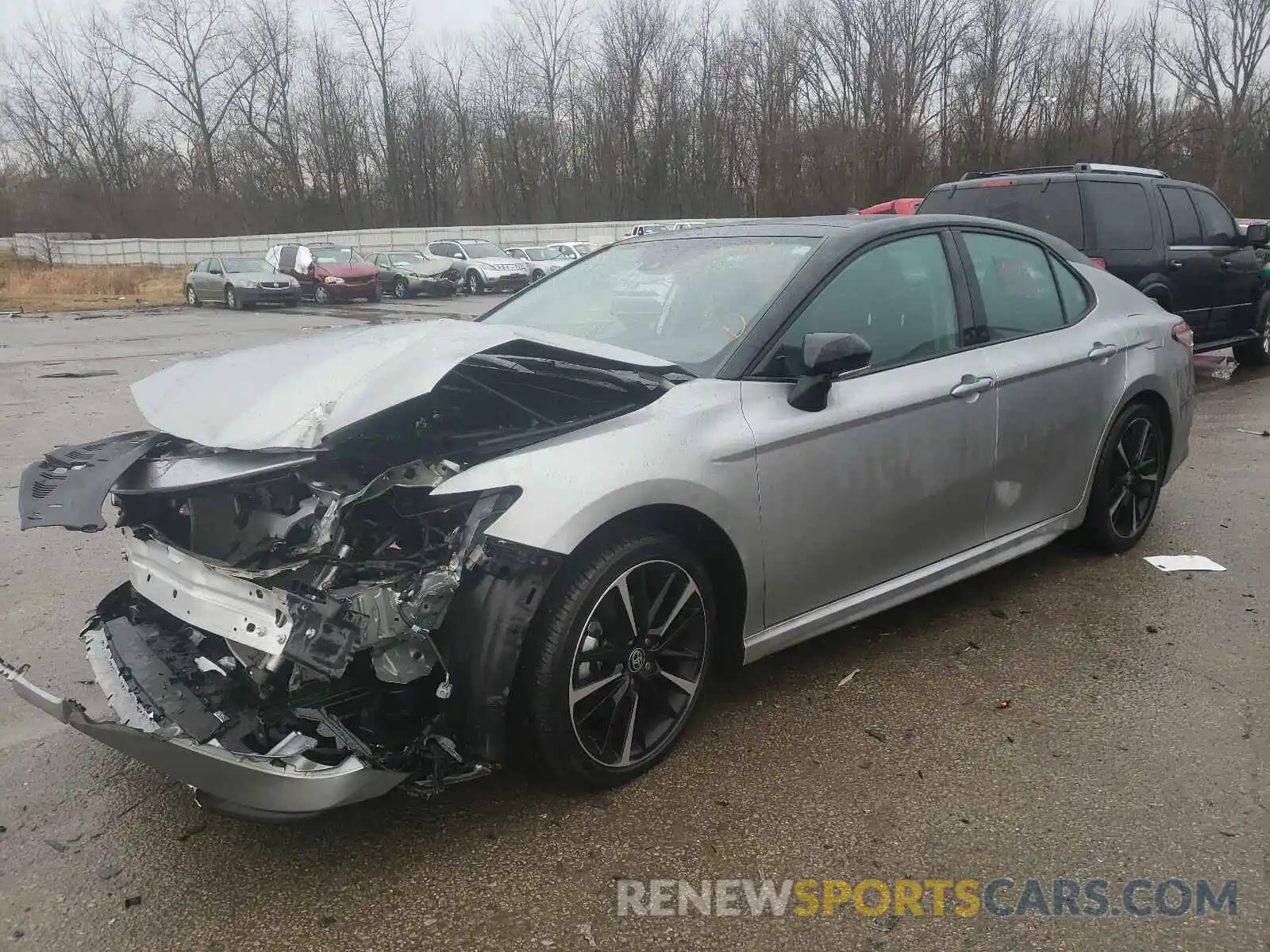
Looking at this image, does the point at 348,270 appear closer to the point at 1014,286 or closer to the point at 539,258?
the point at 539,258

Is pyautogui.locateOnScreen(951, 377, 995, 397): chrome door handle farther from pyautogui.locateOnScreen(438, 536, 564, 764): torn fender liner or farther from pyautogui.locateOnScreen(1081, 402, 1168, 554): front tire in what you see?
pyautogui.locateOnScreen(438, 536, 564, 764): torn fender liner

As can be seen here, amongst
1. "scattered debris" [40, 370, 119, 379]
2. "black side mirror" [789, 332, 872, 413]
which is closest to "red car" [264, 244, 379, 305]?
"scattered debris" [40, 370, 119, 379]

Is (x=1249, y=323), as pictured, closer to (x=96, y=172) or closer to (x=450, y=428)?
(x=450, y=428)

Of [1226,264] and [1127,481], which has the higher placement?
[1226,264]

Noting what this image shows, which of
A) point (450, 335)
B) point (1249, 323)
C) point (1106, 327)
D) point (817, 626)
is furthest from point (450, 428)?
point (1249, 323)

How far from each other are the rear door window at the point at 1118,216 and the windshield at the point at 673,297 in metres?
5.91

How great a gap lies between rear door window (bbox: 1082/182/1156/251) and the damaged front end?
713cm

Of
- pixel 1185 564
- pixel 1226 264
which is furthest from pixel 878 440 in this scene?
pixel 1226 264

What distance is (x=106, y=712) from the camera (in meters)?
2.41

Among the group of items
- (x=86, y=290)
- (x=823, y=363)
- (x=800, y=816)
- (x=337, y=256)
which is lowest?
(x=800, y=816)

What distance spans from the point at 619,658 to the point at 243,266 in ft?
87.9

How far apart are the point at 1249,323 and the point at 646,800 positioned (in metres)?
10.5

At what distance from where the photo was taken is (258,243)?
4769 centimetres

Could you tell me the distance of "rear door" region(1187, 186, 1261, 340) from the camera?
30.2ft
